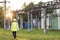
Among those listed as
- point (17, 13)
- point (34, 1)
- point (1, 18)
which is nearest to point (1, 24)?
point (1, 18)

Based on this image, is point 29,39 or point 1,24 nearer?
point 29,39

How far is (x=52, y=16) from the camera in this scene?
50688 mm

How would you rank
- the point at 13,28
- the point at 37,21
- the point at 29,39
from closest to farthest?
the point at 13,28 → the point at 29,39 → the point at 37,21

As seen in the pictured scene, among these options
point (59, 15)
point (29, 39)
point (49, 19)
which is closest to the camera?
point (29, 39)

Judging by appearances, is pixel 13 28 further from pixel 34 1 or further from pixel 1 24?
pixel 1 24

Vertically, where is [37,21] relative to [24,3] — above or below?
below

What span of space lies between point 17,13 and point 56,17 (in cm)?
822

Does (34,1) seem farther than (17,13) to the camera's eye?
Yes

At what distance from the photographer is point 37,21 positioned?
65.9m

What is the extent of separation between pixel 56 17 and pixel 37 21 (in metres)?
16.5

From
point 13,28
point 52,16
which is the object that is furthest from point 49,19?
point 13,28

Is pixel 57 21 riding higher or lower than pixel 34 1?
lower

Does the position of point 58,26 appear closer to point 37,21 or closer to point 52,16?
point 52,16

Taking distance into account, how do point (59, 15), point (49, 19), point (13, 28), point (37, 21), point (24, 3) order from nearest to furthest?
point (13, 28) → point (59, 15) → point (49, 19) → point (37, 21) → point (24, 3)
